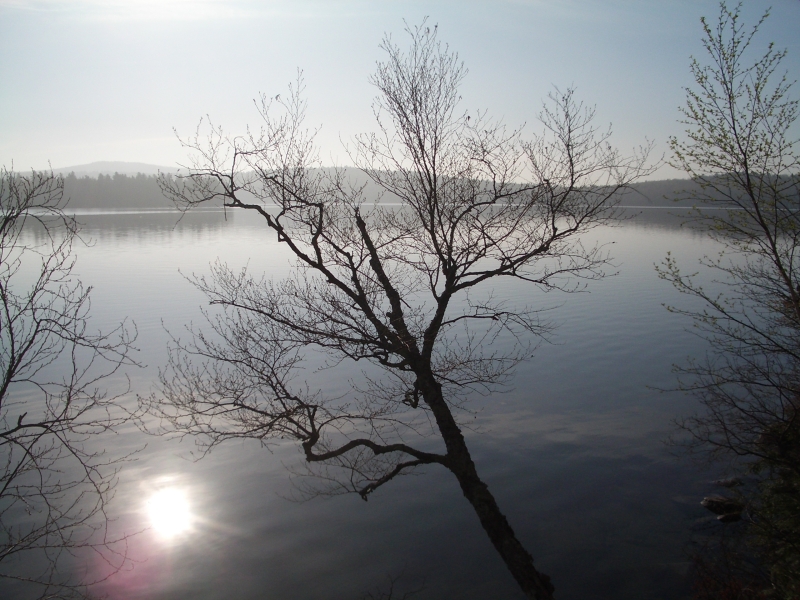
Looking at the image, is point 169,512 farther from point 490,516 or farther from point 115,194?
point 115,194

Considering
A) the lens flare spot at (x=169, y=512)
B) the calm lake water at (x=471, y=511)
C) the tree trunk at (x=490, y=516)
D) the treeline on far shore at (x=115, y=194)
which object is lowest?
the lens flare spot at (x=169, y=512)

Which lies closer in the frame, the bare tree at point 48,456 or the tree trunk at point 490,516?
the tree trunk at point 490,516

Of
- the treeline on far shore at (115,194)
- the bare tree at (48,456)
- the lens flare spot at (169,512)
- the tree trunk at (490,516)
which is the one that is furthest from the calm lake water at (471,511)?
the treeline on far shore at (115,194)

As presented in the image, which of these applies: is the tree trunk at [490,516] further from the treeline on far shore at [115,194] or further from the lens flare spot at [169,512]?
the treeline on far shore at [115,194]

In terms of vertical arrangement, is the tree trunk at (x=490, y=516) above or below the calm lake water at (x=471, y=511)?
above

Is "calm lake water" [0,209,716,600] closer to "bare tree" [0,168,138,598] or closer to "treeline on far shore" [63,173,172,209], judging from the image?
"bare tree" [0,168,138,598]

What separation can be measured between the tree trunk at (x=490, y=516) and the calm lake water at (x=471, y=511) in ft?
17.9

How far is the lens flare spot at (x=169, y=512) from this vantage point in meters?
15.5

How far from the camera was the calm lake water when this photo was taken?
13258mm

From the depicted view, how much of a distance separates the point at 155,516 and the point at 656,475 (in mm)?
15279

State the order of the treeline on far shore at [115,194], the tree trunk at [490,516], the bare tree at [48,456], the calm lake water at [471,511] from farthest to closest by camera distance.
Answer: the treeline on far shore at [115,194]
the calm lake water at [471,511]
the bare tree at [48,456]
the tree trunk at [490,516]

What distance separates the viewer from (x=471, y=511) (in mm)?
16188

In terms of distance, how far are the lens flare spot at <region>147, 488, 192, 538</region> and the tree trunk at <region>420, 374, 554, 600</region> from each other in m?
10.1

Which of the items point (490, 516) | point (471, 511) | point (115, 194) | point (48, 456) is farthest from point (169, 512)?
point (115, 194)
